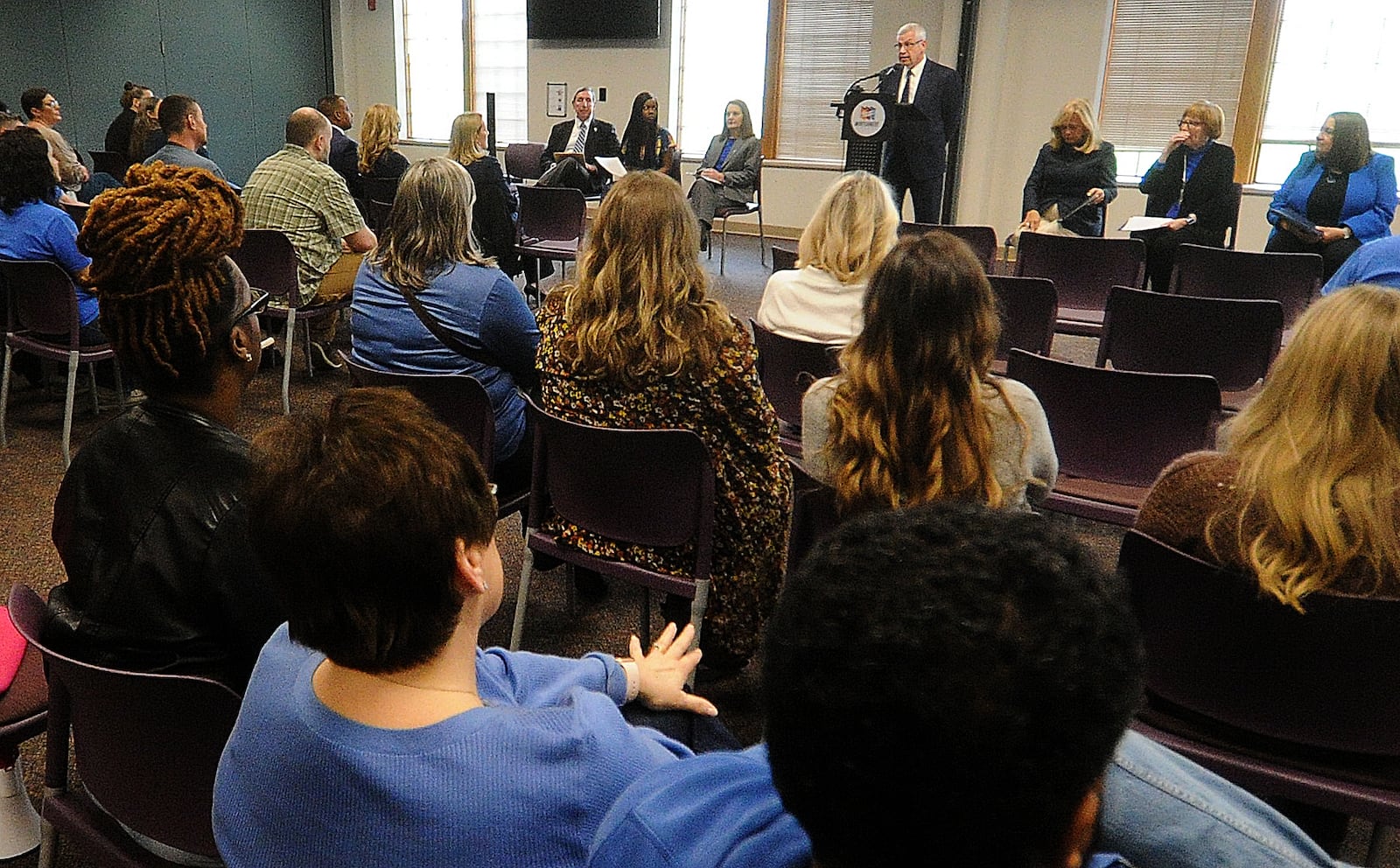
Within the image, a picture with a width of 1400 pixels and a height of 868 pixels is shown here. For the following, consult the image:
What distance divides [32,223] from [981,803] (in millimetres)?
4270

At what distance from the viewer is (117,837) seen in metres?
1.28

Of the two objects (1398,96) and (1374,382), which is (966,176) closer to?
(1398,96)

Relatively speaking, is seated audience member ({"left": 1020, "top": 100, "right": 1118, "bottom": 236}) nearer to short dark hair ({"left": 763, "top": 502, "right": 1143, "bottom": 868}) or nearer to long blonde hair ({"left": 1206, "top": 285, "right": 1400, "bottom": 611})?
long blonde hair ({"left": 1206, "top": 285, "right": 1400, "bottom": 611})

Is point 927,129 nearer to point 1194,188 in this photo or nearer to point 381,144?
point 1194,188

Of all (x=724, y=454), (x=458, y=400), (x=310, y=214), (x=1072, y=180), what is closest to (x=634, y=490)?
(x=724, y=454)

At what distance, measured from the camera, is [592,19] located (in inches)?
404

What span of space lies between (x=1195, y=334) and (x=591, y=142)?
6.56 metres

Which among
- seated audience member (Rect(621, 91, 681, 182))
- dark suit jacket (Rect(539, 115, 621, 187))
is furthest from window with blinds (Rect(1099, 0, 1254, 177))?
dark suit jacket (Rect(539, 115, 621, 187))

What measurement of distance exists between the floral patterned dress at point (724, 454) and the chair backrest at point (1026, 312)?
1.51 m

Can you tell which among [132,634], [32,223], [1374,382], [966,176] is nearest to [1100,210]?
[966,176]

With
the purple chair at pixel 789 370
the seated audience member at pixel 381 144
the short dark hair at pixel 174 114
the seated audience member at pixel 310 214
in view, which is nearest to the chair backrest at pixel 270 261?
the seated audience member at pixel 310 214

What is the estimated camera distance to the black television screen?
9.98 m

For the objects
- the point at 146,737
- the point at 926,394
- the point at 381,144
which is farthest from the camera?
the point at 381,144

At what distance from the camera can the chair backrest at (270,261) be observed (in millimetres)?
4125
